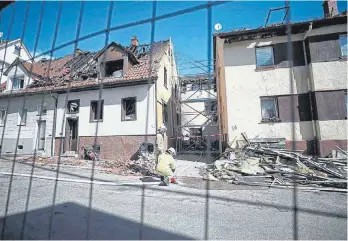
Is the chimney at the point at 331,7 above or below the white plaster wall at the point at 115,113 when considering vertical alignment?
above

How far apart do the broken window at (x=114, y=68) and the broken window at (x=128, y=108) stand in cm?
220

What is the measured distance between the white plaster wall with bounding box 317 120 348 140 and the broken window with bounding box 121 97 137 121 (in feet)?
31.5

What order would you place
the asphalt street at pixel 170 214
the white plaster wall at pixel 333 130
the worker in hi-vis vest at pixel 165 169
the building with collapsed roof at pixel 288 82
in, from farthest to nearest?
the building with collapsed roof at pixel 288 82 < the white plaster wall at pixel 333 130 < the worker in hi-vis vest at pixel 165 169 < the asphalt street at pixel 170 214

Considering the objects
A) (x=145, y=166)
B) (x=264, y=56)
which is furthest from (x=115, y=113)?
(x=264, y=56)

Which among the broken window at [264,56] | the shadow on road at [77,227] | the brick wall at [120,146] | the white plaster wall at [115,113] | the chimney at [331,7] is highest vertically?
the chimney at [331,7]

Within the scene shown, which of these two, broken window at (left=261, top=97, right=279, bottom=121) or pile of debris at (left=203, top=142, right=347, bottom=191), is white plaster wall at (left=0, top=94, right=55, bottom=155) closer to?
pile of debris at (left=203, top=142, right=347, bottom=191)

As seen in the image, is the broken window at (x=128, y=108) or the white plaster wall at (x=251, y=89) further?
the broken window at (x=128, y=108)

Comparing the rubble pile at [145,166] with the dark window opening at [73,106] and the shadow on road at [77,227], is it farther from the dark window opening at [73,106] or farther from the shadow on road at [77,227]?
the dark window opening at [73,106]

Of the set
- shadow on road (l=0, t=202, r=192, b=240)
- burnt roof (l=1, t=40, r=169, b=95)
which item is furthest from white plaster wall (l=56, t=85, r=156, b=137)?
shadow on road (l=0, t=202, r=192, b=240)

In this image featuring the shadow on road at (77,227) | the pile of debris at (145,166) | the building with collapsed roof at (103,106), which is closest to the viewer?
the shadow on road at (77,227)

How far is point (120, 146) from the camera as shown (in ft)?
36.0

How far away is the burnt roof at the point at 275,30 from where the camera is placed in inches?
345

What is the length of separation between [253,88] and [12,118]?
16574mm

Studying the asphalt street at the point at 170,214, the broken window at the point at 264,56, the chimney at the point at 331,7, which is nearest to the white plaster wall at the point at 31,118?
the asphalt street at the point at 170,214
